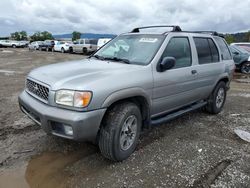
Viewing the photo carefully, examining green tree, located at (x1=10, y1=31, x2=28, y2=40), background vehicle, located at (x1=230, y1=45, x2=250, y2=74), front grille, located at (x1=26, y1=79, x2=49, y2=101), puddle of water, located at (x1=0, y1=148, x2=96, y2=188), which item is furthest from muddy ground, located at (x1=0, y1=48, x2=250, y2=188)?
green tree, located at (x1=10, y1=31, x2=28, y2=40)

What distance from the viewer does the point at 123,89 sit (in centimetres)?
341

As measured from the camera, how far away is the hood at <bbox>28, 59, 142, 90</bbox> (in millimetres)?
3234

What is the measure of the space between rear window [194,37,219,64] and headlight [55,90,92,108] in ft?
9.15

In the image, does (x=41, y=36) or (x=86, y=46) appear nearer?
(x=86, y=46)

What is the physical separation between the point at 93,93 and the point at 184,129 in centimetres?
254

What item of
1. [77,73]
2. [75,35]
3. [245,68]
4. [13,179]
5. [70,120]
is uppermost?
[75,35]

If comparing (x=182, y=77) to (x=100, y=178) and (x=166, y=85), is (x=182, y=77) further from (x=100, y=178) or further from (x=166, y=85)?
(x=100, y=178)

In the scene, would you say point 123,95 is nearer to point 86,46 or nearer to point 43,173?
point 43,173

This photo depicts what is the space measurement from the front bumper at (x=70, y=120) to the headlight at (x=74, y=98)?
0.31ft

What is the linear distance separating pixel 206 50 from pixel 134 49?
1.82m

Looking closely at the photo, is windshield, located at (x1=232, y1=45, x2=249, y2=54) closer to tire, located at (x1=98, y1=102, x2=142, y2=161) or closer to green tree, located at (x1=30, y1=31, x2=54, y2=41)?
tire, located at (x1=98, y1=102, x2=142, y2=161)

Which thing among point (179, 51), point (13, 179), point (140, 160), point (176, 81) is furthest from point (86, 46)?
point (13, 179)

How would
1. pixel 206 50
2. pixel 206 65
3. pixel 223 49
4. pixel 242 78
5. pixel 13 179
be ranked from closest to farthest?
pixel 13 179 < pixel 206 65 < pixel 206 50 < pixel 223 49 < pixel 242 78

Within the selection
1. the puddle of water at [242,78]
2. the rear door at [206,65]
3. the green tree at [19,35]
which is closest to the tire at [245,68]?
the puddle of water at [242,78]
